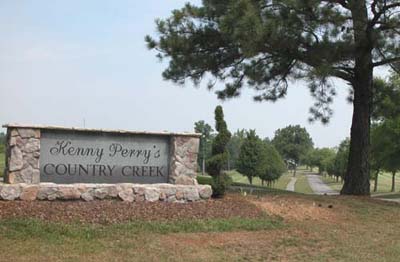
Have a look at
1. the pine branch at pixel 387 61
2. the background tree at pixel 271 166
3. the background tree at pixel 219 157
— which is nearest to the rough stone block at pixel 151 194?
the background tree at pixel 219 157

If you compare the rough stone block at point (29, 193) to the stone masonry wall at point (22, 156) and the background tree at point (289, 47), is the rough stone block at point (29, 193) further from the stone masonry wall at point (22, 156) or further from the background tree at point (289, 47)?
the background tree at point (289, 47)

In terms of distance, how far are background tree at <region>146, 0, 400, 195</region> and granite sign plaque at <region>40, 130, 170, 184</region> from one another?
11.5ft

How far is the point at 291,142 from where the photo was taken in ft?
324

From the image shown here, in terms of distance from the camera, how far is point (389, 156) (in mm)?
33750

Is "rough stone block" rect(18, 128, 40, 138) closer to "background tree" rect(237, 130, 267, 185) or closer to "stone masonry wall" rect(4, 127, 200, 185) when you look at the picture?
"stone masonry wall" rect(4, 127, 200, 185)

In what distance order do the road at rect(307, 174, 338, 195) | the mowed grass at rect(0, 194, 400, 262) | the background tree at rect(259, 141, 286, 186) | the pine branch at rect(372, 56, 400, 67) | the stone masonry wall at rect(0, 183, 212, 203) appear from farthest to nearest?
the background tree at rect(259, 141, 286, 186) < the road at rect(307, 174, 338, 195) < the pine branch at rect(372, 56, 400, 67) < the stone masonry wall at rect(0, 183, 212, 203) < the mowed grass at rect(0, 194, 400, 262)

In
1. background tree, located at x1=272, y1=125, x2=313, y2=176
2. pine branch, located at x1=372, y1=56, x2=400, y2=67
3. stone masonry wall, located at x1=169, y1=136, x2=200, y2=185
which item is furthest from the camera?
background tree, located at x1=272, y1=125, x2=313, y2=176

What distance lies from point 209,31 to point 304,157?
9331 cm

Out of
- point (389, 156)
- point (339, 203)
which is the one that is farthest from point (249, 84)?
point (389, 156)

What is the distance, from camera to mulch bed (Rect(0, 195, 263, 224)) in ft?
27.4

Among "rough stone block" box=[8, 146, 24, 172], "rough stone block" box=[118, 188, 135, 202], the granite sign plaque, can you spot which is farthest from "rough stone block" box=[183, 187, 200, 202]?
"rough stone block" box=[8, 146, 24, 172]

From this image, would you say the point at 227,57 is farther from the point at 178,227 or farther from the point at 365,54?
the point at 178,227

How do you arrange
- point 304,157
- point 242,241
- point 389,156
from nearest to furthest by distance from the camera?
point 242,241, point 389,156, point 304,157

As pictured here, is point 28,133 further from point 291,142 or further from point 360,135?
point 291,142
